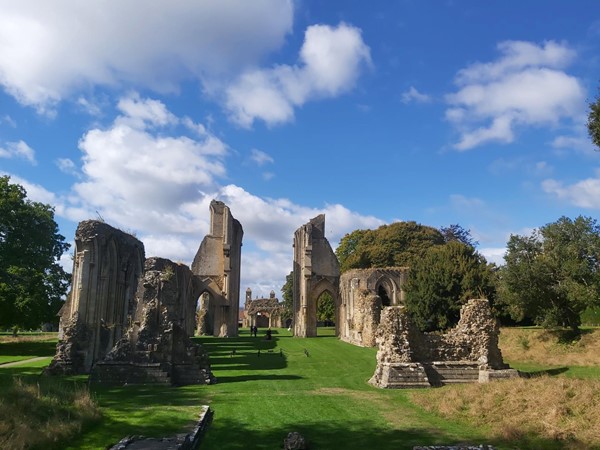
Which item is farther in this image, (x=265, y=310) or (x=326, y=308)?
(x=265, y=310)

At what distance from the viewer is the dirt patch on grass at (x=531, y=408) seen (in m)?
9.27

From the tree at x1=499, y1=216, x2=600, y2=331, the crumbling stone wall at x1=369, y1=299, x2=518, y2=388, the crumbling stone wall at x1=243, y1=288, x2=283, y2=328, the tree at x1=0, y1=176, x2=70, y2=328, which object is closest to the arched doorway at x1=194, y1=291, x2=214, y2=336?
the tree at x1=0, y1=176, x2=70, y2=328

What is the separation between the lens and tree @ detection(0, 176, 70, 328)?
2677 cm

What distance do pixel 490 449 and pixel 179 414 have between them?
6.23m

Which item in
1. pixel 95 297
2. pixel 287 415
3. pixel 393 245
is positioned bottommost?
pixel 287 415

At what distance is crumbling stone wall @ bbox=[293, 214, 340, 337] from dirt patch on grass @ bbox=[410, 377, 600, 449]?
32.5 meters

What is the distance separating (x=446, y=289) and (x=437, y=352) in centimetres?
1391

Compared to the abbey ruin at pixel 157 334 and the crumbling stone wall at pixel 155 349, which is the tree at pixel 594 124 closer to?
the abbey ruin at pixel 157 334

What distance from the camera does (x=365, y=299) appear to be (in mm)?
34031

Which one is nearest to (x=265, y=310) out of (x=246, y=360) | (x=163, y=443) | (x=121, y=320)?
(x=121, y=320)

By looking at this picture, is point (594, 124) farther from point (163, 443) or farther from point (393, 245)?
point (393, 245)

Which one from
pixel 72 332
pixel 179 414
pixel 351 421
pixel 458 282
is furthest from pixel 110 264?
pixel 458 282

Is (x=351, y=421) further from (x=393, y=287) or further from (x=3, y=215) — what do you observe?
(x=393, y=287)

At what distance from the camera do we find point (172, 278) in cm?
1803
